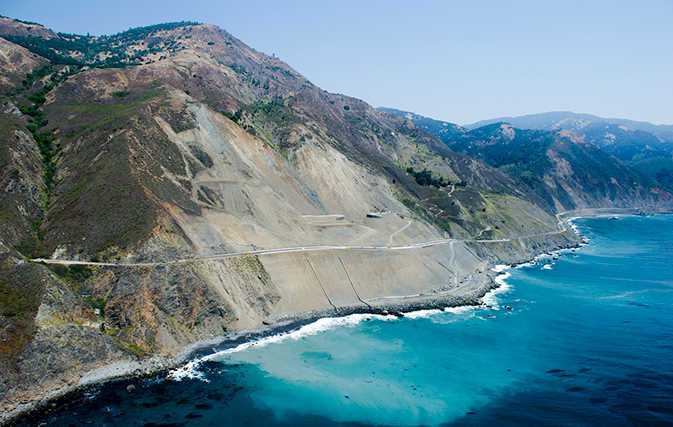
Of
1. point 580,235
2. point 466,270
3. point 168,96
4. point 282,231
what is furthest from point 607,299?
point 168,96

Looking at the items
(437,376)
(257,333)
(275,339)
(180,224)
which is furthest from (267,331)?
(437,376)

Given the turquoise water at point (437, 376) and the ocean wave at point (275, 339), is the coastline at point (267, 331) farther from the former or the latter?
the turquoise water at point (437, 376)

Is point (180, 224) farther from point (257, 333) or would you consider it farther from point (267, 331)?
point (267, 331)

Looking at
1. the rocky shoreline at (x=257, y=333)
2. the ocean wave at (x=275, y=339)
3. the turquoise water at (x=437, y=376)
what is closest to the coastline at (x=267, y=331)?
the rocky shoreline at (x=257, y=333)

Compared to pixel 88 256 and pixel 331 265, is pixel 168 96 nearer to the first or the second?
pixel 88 256

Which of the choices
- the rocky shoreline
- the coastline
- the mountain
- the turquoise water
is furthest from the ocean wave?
the mountain
